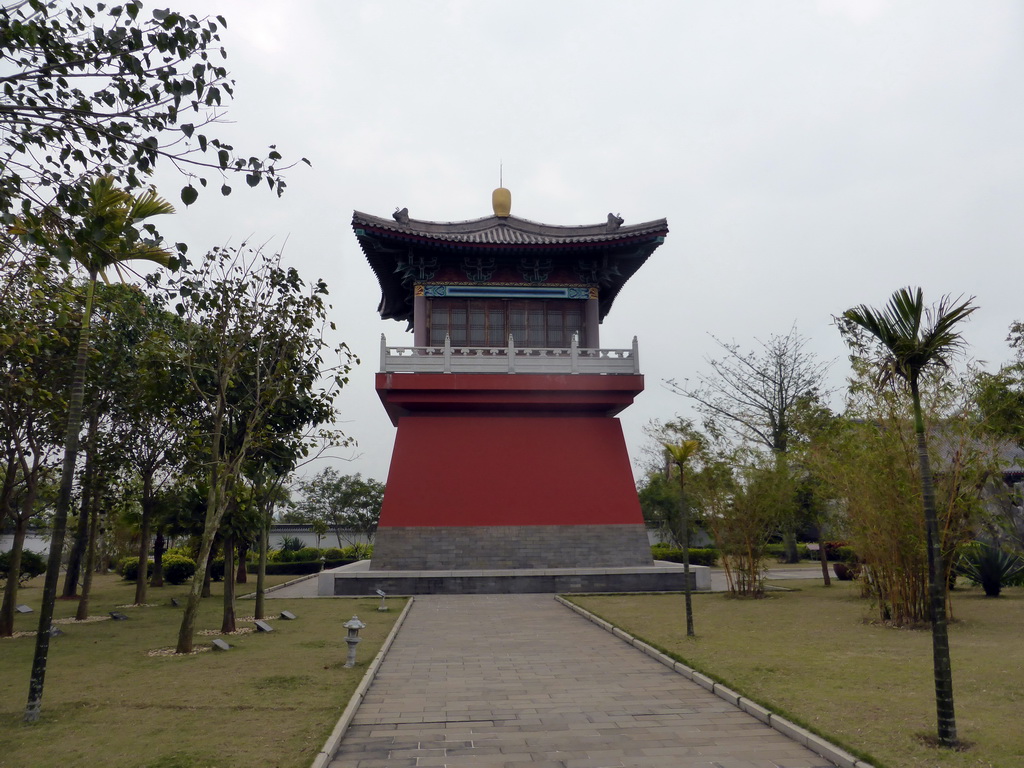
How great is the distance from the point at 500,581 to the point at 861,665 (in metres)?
10.0

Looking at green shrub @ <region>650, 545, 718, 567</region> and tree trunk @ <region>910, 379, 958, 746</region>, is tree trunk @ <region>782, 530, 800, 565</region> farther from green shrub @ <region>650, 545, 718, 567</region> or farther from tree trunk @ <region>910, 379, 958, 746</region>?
tree trunk @ <region>910, 379, 958, 746</region>

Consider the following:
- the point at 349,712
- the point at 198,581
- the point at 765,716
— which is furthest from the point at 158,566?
the point at 765,716

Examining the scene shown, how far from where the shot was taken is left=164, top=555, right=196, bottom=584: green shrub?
23453 millimetres

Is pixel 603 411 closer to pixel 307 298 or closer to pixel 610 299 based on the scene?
pixel 610 299

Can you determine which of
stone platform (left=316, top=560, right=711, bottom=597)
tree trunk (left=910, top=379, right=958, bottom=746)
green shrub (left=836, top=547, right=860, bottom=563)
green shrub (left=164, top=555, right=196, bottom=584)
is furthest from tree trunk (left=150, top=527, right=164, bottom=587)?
tree trunk (left=910, top=379, right=958, bottom=746)

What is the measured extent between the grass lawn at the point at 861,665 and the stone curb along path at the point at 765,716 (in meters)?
0.12

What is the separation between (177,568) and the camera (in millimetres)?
23438

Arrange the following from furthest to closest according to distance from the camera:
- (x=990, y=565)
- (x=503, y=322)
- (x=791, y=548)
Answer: (x=791, y=548), (x=503, y=322), (x=990, y=565)

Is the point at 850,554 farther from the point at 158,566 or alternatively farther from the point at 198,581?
the point at 158,566

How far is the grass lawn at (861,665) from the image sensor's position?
17.9 ft

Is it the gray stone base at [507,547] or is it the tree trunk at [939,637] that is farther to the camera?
the gray stone base at [507,547]

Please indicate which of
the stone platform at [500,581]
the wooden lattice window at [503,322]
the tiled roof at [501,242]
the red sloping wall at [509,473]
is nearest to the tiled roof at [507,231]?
the tiled roof at [501,242]

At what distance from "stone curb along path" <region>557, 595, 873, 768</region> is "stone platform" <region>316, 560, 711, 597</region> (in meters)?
7.16

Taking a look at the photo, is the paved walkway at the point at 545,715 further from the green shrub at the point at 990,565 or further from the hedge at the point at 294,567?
the hedge at the point at 294,567
